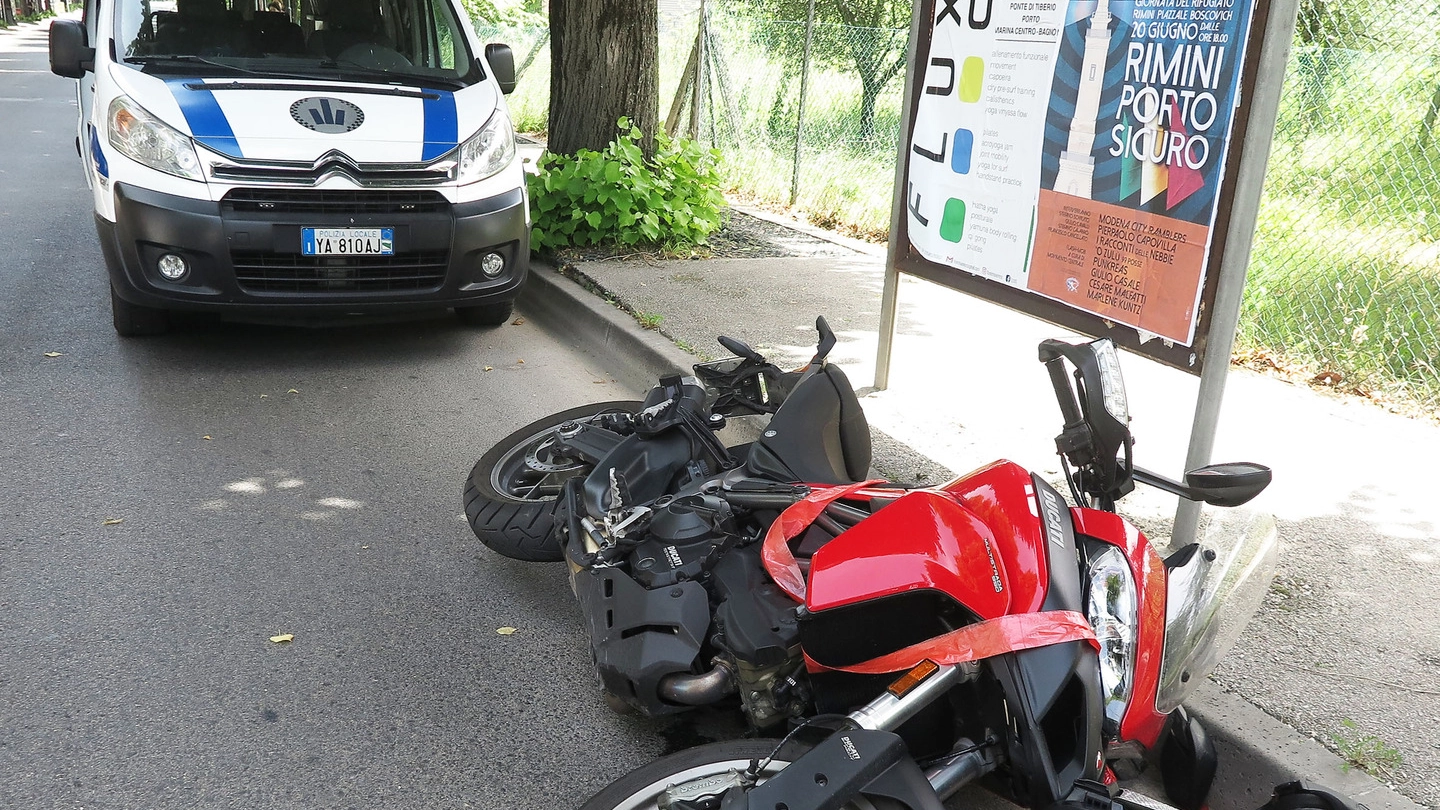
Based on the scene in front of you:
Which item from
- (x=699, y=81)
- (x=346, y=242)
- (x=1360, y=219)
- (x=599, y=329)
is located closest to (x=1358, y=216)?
(x=1360, y=219)

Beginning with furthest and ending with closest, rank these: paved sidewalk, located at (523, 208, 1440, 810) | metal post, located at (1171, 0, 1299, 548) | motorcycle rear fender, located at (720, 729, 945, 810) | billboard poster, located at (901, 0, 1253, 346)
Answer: billboard poster, located at (901, 0, 1253, 346) < metal post, located at (1171, 0, 1299, 548) < paved sidewalk, located at (523, 208, 1440, 810) < motorcycle rear fender, located at (720, 729, 945, 810)

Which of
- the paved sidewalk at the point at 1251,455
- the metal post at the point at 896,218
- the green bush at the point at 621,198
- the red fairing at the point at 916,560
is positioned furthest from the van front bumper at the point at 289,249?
the red fairing at the point at 916,560

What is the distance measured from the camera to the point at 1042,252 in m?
4.18

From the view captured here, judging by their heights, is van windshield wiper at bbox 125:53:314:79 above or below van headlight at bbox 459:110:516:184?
above

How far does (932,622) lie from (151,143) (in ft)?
15.6

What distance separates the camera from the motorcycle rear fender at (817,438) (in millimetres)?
2943

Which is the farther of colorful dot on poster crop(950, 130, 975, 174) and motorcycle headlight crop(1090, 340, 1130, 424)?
colorful dot on poster crop(950, 130, 975, 174)

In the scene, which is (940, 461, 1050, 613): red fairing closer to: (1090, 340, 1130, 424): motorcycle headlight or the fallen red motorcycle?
the fallen red motorcycle

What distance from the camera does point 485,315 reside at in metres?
6.62

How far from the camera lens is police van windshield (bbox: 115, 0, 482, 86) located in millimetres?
5875

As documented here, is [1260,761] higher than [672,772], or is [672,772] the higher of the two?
[672,772]

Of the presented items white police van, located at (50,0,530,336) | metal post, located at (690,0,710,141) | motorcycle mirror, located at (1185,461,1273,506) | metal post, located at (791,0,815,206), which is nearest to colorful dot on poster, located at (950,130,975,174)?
white police van, located at (50,0,530,336)

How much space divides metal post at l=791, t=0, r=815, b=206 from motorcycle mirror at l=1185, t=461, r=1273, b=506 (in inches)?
314

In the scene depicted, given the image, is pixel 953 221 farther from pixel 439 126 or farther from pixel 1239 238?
pixel 439 126
